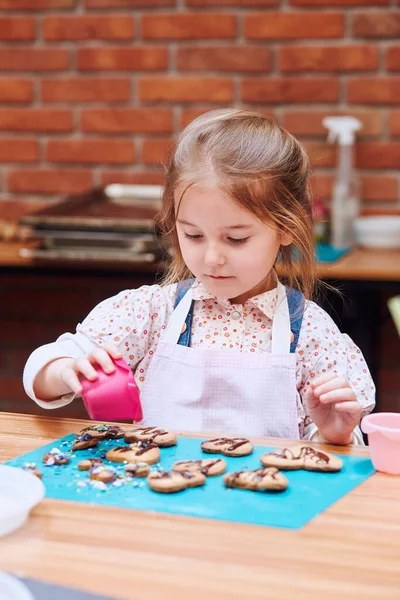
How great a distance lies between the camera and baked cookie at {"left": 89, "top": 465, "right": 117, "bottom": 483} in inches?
44.0

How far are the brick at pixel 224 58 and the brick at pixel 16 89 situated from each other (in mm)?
521

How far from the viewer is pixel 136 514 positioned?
1021 millimetres

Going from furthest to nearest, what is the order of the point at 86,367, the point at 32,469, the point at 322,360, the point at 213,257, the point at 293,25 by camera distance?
the point at 293,25
the point at 322,360
the point at 213,257
the point at 86,367
the point at 32,469

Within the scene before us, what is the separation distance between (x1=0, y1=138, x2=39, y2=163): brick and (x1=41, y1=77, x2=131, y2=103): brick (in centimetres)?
16

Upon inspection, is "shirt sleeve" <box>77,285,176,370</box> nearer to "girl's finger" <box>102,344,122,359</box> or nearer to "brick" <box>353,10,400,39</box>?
"girl's finger" <box>102,344,122,359</box>

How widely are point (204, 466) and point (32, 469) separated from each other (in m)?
0.21

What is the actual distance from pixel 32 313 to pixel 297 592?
2.55m

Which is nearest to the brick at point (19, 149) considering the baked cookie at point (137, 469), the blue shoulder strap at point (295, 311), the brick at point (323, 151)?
the brick at point (323, 151)

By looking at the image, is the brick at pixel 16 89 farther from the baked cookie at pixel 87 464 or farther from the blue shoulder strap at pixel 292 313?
the baked cookie at pixel 87 464

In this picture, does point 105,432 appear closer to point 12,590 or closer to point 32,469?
point 32,469

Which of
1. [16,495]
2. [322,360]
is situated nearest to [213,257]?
[322,360]

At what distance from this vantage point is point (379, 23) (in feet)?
9.49

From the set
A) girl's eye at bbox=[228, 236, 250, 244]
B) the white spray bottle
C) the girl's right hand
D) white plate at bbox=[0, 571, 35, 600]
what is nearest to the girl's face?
girl's eye at bbox=[228, 236, 250, 244]

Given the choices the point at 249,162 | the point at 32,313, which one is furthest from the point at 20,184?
the point at 249,162
